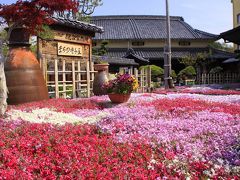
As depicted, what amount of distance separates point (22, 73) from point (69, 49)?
4501 mm

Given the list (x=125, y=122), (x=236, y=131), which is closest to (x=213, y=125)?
(x=236, y=131)

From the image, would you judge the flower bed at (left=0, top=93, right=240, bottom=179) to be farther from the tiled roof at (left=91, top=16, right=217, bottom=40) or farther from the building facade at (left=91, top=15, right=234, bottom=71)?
the tiled roof at (left=91, top=16, right=217, bottom=40)

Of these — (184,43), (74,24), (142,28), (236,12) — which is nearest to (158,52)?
(184,43)

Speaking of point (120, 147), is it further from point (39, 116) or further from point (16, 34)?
point (16, 34)

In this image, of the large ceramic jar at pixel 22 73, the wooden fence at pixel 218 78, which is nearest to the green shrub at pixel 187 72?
the wooden fence at pixel 218 78

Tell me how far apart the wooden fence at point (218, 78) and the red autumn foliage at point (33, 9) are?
2420cm

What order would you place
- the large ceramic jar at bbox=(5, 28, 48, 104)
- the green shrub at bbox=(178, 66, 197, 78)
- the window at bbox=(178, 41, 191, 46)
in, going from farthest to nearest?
1. the window at bbox=(178, 41, 191, 46)
2. the green shrub at bbox=(178, 66, 197, 78)
3. the large ceramic jar at bbox=(5, 28, 48, 104)

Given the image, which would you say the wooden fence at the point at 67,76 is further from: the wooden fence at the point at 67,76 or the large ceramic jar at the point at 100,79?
the large ceramic jar at the point at 100,79

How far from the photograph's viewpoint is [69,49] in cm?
1449

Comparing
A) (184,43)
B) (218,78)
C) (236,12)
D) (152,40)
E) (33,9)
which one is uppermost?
(236,12)

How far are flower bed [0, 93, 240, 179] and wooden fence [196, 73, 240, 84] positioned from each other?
2445 cm

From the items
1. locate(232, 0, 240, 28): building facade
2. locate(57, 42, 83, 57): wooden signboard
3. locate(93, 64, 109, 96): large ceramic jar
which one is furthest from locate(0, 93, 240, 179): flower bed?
locate(232, 0, 240, 28): building facade

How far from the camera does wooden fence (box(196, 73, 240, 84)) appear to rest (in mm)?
31414

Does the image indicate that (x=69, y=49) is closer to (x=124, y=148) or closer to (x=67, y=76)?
(x=67, y=76)
